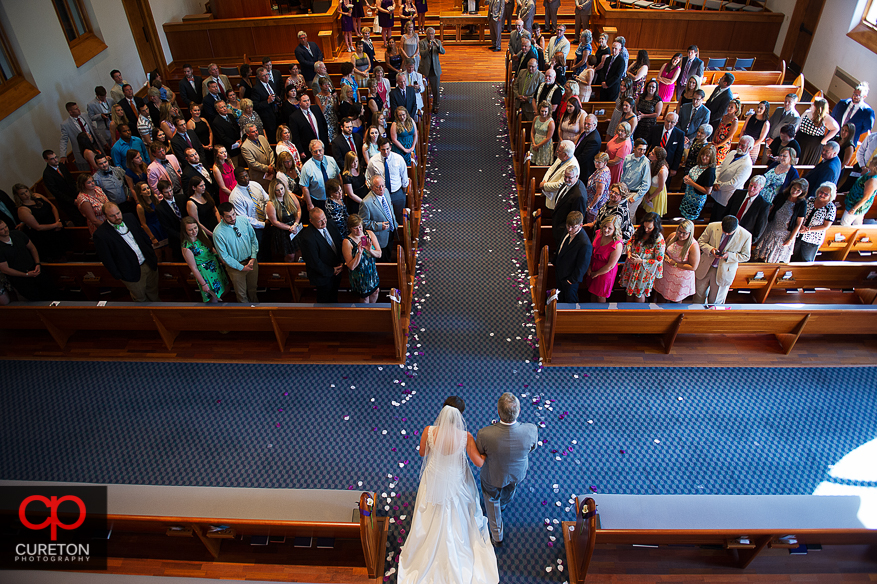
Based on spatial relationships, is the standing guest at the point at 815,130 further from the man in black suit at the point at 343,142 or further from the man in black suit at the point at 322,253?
the man in black suit at the point at 322,253

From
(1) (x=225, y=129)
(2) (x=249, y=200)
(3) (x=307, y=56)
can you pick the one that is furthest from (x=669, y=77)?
(1) (x=225, y=129)

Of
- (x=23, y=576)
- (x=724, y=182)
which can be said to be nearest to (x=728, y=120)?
(x=724, y=182)

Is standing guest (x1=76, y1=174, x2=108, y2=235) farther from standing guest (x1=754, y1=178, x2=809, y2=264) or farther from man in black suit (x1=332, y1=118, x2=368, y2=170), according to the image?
standing guest (x1=754, y1=178, x2=809, y2=264)

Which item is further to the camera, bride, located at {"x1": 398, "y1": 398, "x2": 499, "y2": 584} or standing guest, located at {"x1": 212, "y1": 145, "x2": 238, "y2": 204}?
standing guest, located at {"x1": 212, "y1": 145, "x2": 238, "y2": 204}

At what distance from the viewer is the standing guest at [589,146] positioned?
218 inches

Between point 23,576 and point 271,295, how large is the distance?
3.02m

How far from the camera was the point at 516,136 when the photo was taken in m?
7.77

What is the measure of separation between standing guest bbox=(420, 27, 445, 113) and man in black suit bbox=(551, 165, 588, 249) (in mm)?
4591

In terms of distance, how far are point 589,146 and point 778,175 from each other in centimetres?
183

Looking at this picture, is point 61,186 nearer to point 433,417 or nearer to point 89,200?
point 89,200

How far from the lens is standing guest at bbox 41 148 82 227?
18.9 ft

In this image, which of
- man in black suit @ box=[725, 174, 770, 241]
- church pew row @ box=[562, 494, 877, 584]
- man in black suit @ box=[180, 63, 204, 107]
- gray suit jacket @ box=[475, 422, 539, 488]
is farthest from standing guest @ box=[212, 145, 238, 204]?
man in black suit @ box=[725, 174, 770, 241]

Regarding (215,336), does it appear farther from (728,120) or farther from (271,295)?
(728,120)

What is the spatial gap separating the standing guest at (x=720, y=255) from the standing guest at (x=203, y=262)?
440 centimetres
